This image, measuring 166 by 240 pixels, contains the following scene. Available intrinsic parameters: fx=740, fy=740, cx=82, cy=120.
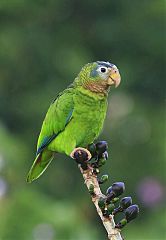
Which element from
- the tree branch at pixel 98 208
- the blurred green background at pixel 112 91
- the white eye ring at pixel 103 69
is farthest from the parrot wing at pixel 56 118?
the blurred green background at pixel 112 91

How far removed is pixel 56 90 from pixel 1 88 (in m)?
0.73

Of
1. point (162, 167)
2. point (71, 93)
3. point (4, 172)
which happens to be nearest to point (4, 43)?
point (162, 167)

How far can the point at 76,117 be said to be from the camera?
2432 mm

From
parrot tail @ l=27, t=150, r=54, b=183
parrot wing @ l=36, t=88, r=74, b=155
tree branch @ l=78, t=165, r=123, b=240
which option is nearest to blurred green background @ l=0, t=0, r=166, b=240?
parrot wing @ l=36, t=88, r=74, b=155

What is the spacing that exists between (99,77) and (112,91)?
5.61 m

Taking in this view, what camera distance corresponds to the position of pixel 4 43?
311 inches

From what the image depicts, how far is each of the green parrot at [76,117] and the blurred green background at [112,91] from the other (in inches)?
165

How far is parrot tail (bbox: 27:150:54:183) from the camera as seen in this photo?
2.25 meters

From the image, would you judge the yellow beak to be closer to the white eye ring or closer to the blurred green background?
the white eye ring

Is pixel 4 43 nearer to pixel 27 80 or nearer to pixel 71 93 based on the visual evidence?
pixel 27 80

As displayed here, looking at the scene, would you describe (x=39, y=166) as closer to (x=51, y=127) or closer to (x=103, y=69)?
(x=51, y=127)

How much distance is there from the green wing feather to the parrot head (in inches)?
3.3

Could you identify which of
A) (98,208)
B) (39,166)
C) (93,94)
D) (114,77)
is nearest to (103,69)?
(114,77)

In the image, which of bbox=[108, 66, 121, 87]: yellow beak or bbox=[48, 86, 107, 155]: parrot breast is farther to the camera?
bbox=[48, 86, 107, 155]: parrot breast
